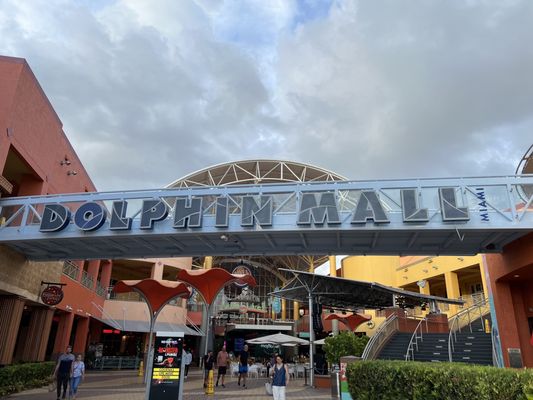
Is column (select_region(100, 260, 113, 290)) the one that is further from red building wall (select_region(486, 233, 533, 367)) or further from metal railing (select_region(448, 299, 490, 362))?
red building wall (select_region(486, 233, 533, 367))

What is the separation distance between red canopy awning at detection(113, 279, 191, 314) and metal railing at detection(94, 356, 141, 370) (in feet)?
38.2

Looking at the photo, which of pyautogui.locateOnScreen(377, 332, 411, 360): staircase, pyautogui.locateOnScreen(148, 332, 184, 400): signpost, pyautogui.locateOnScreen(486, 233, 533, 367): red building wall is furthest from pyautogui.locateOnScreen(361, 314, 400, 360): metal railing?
pyautogui.locateOnScreen(148, 332, 184, 400): signpost

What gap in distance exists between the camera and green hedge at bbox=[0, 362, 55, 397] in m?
14.0

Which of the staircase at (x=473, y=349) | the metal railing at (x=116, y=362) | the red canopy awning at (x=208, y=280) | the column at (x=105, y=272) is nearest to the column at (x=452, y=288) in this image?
the staircase at (x=473, y=349)

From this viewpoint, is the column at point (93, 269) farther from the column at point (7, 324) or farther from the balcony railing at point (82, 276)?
the column at point (7, 324)

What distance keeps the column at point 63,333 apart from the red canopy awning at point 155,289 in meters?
4.18

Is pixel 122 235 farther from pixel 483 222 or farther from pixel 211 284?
pixel 483 222

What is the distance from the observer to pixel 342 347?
18062 millimetres

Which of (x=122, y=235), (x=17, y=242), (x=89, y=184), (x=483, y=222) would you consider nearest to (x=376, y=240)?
(x=483, y=222)

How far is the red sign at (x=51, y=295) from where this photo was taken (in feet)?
53.9

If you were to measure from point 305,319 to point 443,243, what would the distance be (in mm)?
33968

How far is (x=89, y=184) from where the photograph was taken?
24734 millimetres

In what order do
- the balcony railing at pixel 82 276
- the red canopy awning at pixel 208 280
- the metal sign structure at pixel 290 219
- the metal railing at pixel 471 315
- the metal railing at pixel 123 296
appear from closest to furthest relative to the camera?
the metal sign structure at pixel 290 219
the red canopy awning at pixel 208 280
the metal railing at pixel 471 315
the balcony railing at pixel 82 276
the metal railing at pixel 123 296

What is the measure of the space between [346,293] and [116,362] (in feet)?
60.0
